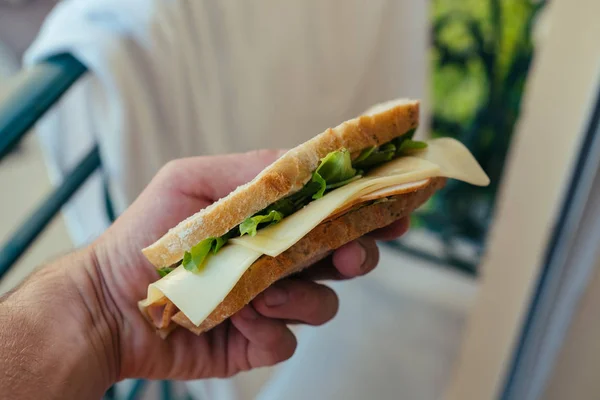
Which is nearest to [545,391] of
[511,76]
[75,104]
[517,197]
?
[517,197]

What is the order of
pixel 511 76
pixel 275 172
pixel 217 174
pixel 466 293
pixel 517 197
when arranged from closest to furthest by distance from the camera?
pixel 275 172 → pixel 217 174 → pixel 517 197 → pixel 511 76 → pixel 466 293

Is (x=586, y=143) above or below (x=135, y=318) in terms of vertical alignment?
above

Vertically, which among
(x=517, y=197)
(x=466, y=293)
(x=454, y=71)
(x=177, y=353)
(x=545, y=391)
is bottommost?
(x=466, y=293)

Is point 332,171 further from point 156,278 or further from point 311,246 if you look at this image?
point 156,278

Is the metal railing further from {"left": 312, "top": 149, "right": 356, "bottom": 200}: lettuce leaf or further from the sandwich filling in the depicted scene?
{"left": 312, "top": 149, "right": 356, "bottom": 200}: lettuce leaf

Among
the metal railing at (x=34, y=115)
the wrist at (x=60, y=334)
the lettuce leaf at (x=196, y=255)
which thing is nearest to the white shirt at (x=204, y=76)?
the metal railing at (x=34, y=115)

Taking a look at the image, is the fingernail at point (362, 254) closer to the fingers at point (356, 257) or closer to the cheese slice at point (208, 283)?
the fingers at point (356, 257)

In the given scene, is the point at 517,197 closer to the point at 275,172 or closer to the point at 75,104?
the point at 275,172

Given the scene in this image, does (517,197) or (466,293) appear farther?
(466,293)
